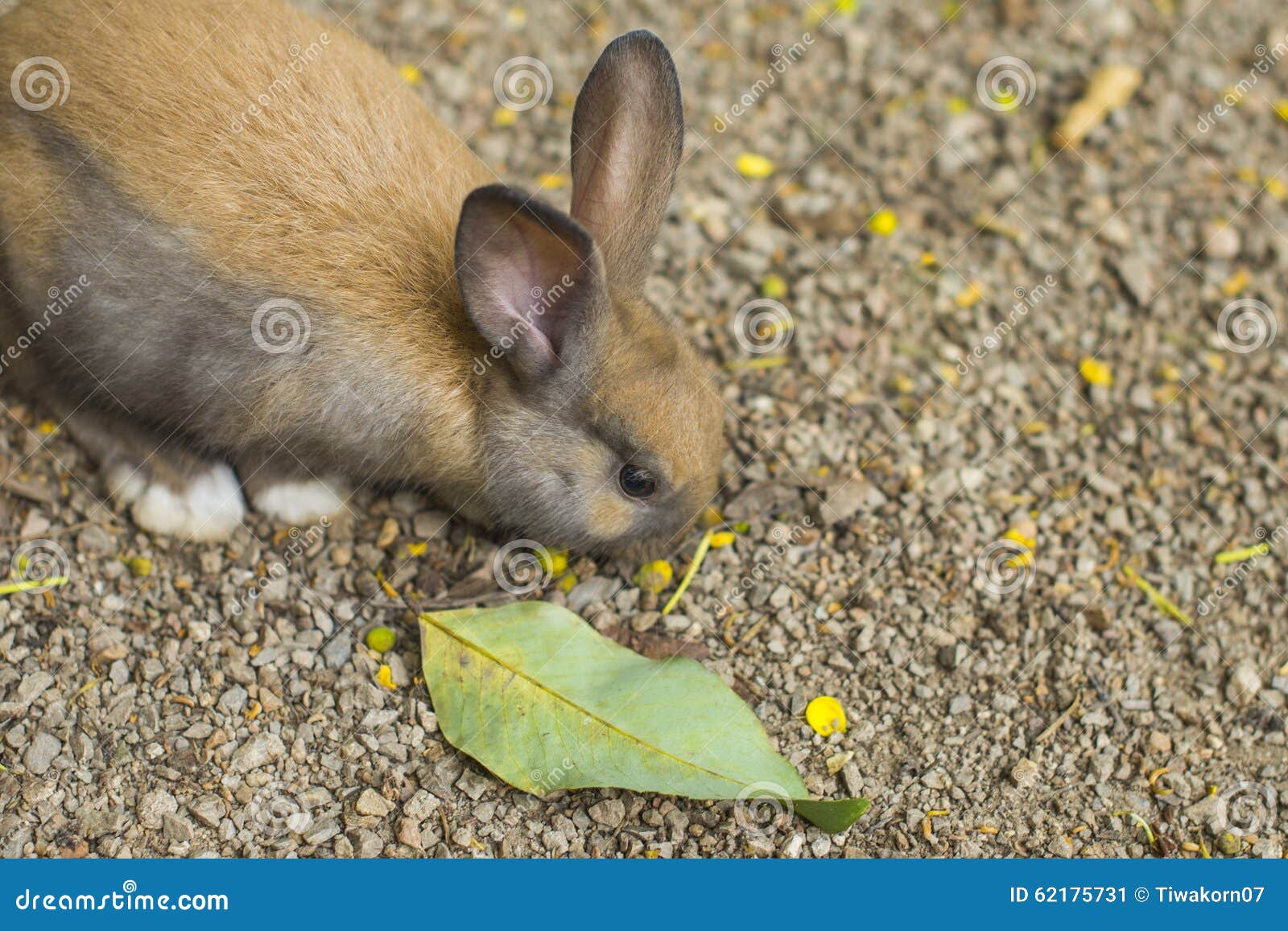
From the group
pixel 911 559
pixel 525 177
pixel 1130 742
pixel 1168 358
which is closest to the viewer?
pixel 1130 742

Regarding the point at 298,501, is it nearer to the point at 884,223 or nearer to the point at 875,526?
the point at 875,526

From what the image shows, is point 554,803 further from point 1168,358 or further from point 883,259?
point 1168,358

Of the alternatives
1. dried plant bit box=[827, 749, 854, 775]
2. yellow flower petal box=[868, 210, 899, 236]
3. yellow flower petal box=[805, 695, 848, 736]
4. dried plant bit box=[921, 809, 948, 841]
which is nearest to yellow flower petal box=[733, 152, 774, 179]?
yellow flower petal box=[868, 210, 899, 236]

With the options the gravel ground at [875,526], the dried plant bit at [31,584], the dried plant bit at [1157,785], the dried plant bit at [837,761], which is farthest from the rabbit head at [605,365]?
the dried plant bit at [1157,785]

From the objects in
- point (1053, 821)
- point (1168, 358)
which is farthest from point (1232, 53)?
point (1053, 821)

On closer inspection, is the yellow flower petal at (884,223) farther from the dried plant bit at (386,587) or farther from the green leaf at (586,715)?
the dried plant bit at (386,587)

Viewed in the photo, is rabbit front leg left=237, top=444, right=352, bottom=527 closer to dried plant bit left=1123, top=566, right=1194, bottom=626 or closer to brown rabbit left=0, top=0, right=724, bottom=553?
brown rabbit left=0, top=0, right=724, bottom=553
